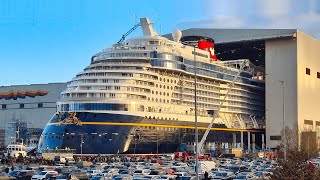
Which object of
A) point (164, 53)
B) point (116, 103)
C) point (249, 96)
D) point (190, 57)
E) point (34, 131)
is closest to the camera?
point (116, 103)

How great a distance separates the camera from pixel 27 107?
126 metres

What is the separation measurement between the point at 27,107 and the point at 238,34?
52738 mm

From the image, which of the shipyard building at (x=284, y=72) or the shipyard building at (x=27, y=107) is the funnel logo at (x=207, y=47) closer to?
the shipyard building at (x=284, y=72)

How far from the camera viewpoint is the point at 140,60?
8031cm

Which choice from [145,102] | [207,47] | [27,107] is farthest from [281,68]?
[27,107]

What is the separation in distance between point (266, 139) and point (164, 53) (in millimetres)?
27934

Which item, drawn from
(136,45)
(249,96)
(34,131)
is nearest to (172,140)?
(136,45)

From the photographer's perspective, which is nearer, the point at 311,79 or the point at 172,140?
the point at 172,140

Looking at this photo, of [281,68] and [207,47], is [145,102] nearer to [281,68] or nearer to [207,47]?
[207,47]

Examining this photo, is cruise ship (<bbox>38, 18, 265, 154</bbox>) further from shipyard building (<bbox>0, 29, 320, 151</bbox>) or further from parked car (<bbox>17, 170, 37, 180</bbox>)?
parked car (<bbox>17, 170, 37, 180</bbox>)

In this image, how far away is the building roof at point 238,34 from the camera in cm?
9835

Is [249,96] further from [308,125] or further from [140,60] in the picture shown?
[140,60]

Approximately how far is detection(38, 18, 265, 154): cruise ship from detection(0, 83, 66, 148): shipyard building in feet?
123

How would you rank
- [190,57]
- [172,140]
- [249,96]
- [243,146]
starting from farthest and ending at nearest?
[249,96] → [243,146] → [190,57] → [172,140]
